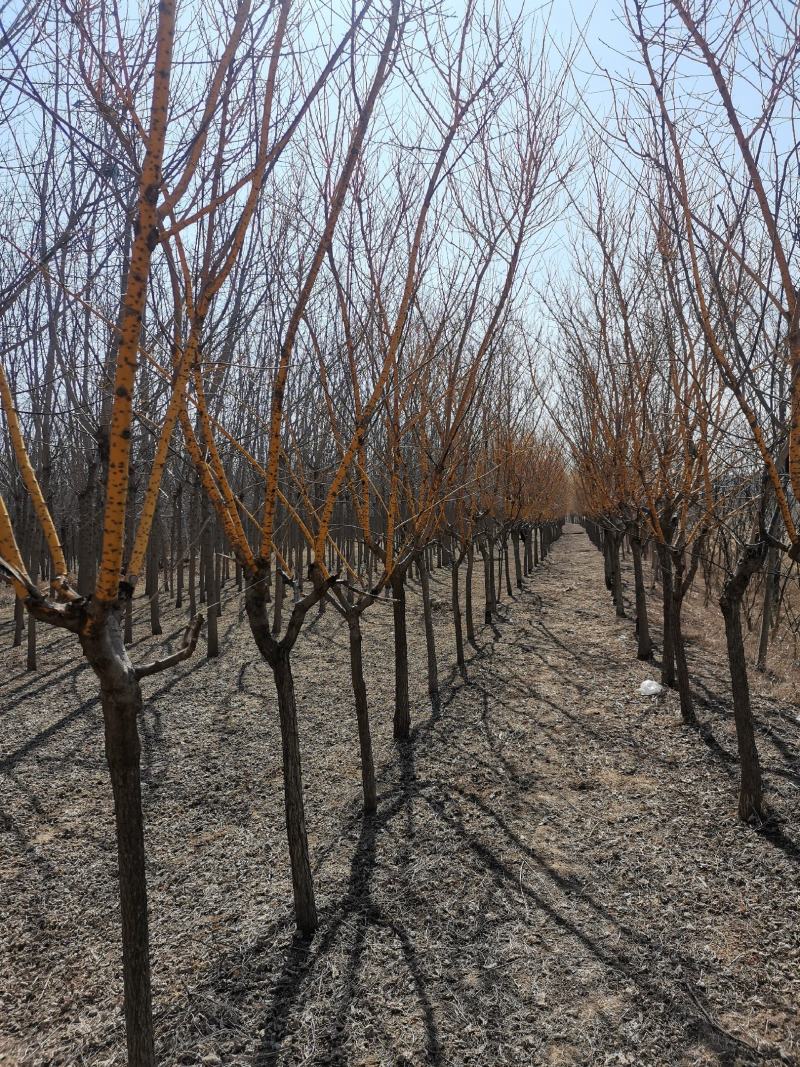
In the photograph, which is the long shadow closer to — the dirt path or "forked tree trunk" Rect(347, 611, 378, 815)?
the dirt path

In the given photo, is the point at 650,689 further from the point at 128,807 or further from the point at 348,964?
the point at 128,807

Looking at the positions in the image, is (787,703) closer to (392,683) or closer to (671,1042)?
(392,683)

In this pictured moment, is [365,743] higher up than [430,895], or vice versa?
[365,743]

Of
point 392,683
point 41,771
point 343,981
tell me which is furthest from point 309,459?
point 343,981

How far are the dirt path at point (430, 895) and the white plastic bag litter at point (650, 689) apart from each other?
0.21 m

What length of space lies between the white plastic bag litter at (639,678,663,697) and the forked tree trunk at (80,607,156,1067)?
544 cm

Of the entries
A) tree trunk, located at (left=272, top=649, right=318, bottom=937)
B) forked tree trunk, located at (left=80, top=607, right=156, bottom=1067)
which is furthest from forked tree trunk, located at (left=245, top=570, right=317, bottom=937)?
forked tree trunk, located at (left=80, top=607, right=156, bottom=1067)

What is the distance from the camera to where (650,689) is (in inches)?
260

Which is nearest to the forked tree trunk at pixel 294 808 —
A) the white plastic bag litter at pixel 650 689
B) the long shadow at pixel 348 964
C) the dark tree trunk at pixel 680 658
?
the long shadow at pixel 348 964

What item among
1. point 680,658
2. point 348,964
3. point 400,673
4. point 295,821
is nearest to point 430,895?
point 348,964

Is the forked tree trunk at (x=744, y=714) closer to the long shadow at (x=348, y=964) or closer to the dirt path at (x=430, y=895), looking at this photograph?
the dirt path at (x=430, y=895)

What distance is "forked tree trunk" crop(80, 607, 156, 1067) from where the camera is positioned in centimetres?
190

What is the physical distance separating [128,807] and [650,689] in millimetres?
5626

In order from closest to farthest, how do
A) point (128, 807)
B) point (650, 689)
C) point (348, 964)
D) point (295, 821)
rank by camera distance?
point (128, 807) → point (348, 964) → point (295, 821) → point (650, 689)
